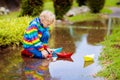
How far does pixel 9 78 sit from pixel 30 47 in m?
1.76

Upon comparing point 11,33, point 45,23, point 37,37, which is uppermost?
point 45,23

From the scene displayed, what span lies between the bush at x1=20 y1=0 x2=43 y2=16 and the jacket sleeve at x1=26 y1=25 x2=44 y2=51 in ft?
21.5

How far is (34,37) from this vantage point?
776 centimetres

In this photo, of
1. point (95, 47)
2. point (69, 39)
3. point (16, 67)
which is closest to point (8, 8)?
point (69, 39)

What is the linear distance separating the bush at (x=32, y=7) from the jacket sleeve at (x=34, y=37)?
6.55 meters

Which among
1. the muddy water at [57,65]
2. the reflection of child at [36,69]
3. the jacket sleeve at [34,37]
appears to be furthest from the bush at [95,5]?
the reflection of child at [36,69]

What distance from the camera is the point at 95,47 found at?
9.10 m

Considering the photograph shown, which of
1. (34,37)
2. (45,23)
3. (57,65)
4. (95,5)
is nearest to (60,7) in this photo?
(95,5)

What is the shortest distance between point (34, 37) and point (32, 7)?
6.87 metres

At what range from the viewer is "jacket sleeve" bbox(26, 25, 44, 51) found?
773 cm

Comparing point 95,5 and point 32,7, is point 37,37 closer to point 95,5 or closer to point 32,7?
point 32,7

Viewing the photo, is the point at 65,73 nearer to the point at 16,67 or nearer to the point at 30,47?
the point at 16,67

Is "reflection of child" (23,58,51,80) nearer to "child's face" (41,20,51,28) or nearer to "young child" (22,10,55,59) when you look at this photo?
"young child" (22,10,55,59)

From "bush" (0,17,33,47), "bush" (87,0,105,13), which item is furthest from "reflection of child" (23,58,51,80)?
"bush" (87,0,105,13)
